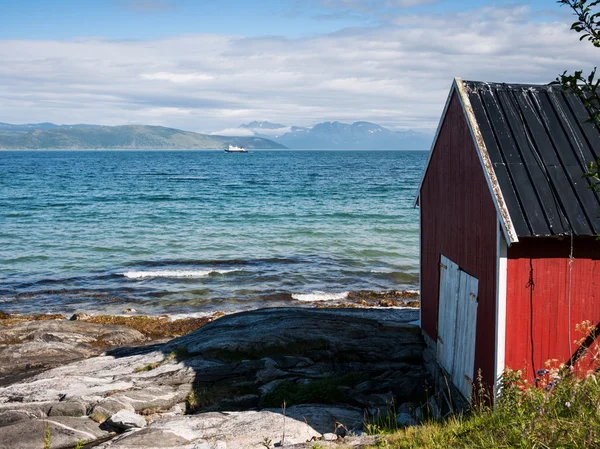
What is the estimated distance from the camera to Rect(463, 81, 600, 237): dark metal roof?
9023mm

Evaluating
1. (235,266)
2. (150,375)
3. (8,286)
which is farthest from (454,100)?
(8,286)

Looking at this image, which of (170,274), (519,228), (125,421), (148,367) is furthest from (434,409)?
(170,274)

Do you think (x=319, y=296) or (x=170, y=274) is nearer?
(x=319, y=296)

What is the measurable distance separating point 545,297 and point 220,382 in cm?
704

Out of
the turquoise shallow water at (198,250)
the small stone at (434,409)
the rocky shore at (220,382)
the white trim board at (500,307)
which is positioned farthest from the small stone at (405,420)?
the turquoise shallow water at (198,250)

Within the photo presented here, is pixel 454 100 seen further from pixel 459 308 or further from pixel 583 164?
pixel 459 308

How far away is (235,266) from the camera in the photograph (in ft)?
94.6

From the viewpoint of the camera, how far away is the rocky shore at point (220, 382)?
1010cm

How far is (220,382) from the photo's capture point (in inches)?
507

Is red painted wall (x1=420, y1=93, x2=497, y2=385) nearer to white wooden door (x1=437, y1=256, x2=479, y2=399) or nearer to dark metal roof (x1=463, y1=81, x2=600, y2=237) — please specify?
white wooden door (x1=437, y1=256, x2=479, y2=399)

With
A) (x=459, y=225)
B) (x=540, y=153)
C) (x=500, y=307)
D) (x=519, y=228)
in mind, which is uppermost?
(x=540, y=153)

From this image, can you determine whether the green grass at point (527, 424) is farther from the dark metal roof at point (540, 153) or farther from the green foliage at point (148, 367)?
the green foliage at point (148, 367)

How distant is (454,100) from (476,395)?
5.49 metres

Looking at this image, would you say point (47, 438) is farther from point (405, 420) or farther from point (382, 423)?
point (405, 420)
